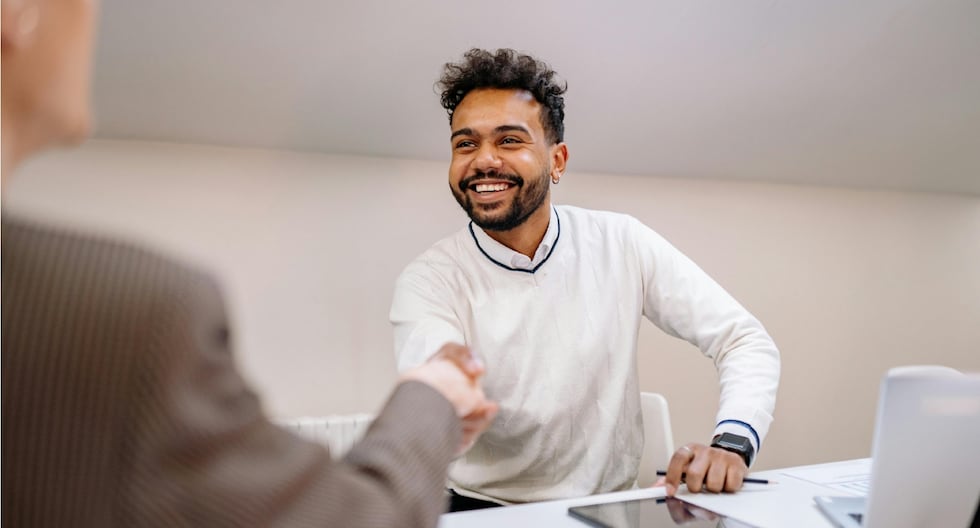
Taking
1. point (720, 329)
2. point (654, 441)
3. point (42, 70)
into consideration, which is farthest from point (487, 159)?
point (42, 70)

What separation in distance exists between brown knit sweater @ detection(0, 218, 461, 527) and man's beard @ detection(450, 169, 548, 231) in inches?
55.3

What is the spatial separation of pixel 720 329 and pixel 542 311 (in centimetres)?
45

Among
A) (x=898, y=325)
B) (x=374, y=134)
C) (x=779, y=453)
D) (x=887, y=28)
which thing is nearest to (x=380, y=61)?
(x=374, y=134)

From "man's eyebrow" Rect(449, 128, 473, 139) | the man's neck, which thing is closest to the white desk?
the man's neck

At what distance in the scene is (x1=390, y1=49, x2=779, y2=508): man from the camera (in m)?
1.72

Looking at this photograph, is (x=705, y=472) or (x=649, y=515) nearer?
(x=649, y=515)

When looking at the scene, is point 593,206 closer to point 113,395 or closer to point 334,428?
point 334,428

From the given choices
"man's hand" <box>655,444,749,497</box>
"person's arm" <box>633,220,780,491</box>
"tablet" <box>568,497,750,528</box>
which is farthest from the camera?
"person's arm" <box>633,220,780,491</box>

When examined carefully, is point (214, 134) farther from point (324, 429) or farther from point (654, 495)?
point (654, 495)

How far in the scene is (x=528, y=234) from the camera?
1.95m

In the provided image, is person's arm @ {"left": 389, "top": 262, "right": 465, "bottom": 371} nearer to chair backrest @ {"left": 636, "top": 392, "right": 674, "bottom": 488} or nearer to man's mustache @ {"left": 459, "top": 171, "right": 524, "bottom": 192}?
man's mustache @ {"left": 459, "top": 171, "right": 524, "bottom": 192}

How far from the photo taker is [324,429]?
230 centimetres

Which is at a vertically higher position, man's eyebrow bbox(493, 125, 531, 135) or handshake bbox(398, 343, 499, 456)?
man's eyebrow bbox(493, 125, 531, 135)

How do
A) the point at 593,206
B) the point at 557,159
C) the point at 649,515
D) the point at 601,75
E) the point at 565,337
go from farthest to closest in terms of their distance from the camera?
the point at 593,206 → the point at 601,75 → the point at 557,159 → the point at 565,337 → the point at 649,515
